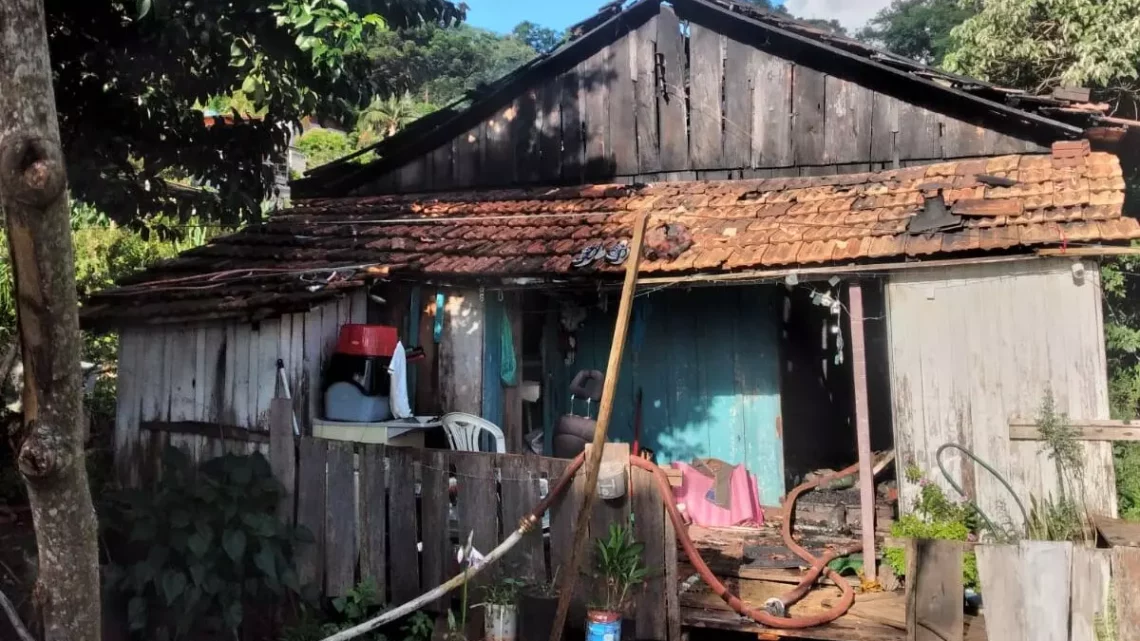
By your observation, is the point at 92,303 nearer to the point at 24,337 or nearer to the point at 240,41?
the point at 240,41

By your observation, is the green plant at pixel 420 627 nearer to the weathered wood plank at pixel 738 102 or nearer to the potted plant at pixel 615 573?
the potted plant at pixel 615 573

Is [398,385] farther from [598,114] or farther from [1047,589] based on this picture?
[1047,589]

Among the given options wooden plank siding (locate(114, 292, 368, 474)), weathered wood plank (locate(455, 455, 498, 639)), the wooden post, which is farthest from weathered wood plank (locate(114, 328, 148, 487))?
the wooden post

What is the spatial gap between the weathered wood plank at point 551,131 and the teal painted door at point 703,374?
5.71 feet

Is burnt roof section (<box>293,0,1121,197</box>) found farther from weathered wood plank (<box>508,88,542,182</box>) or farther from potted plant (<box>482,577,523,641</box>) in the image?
potted plant (<box>482,577,523,641</box>)

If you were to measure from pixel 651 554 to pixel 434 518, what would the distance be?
147cm

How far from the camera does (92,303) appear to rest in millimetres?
6711

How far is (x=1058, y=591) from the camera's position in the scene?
144 inches

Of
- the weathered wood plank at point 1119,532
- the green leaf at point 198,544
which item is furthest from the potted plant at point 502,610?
the weathered wood plank at point 1119,532

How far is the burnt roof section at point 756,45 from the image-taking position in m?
7.91

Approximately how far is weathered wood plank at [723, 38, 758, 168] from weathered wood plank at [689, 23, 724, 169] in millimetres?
66

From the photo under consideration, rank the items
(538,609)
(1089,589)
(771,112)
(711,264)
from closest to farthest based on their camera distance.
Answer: (1089,589) → (538,609) → (711,264) → (771,112)

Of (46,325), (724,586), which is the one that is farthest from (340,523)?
(46,325)

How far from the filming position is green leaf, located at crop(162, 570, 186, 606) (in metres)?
4.86
